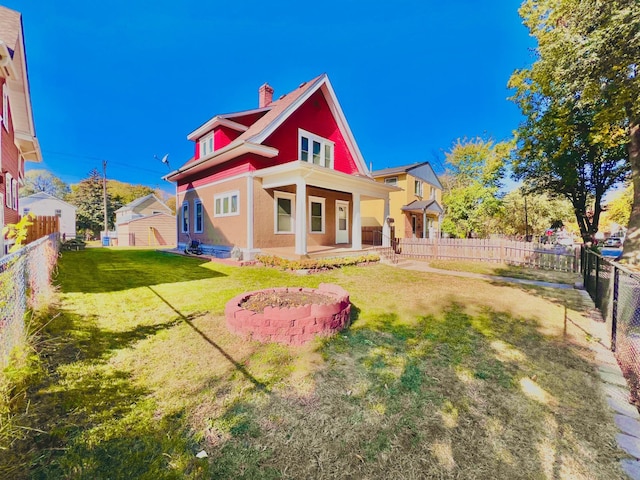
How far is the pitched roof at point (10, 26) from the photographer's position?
24.4 feet

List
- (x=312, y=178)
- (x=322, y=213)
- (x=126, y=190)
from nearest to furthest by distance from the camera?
(x=312, y=178)
(x=322, y=213)
(x=126, y=190)

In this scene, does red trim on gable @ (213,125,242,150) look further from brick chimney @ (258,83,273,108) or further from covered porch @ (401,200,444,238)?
covered porch @ (401,200,444,238)

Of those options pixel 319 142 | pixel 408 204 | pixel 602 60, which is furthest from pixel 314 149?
pixel 408 204

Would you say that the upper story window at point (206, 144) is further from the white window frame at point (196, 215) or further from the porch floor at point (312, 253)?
the porch floor at point (312, 253)

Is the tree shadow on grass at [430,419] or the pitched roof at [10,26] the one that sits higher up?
the pitched roof at [10,26]

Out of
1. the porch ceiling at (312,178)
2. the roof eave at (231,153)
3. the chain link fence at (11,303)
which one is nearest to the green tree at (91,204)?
the roof eave at (231,153)

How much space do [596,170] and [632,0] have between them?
1312 cm

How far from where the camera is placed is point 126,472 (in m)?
1.79

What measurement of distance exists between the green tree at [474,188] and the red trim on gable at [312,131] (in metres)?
11.4

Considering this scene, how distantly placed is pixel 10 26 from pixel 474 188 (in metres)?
26.0

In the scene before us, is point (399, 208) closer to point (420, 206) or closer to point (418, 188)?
point (420, 206)

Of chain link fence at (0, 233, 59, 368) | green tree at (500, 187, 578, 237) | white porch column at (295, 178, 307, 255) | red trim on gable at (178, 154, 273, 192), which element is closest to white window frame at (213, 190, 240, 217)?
red trim on gable at (178, 154, 273, 192)

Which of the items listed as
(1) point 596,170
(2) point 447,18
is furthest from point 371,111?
(1) point 596,170

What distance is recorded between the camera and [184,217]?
52.1ft
